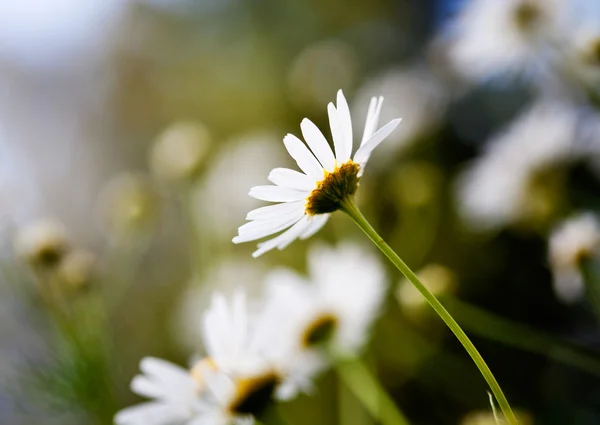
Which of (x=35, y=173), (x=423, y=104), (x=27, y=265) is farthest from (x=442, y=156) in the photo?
(x=35, y=173)

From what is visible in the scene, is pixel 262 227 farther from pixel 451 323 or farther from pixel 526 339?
pixel 526 339

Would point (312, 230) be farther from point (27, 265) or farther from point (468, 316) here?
point (27, 265)

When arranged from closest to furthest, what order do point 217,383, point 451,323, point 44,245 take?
point 451,323, point 217,383, point 44,245

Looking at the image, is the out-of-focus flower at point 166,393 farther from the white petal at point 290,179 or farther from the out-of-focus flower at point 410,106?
the out-of-focus flower at point 410,106

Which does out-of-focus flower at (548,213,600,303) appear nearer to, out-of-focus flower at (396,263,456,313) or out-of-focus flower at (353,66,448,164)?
out-of-focus flower at (396,263,456,313)

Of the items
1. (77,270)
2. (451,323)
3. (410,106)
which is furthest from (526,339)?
(410,106)

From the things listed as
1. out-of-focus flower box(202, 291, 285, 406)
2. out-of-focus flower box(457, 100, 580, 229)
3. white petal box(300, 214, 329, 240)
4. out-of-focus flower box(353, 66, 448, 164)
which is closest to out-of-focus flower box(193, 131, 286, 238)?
out-of-focus flower box(353, 66, 448, 164)

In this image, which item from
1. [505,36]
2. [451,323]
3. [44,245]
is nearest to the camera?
[451,323]
